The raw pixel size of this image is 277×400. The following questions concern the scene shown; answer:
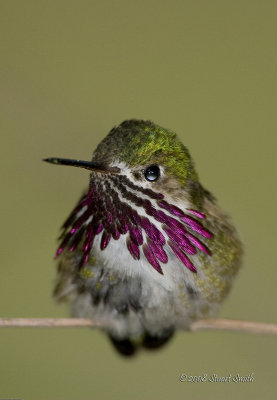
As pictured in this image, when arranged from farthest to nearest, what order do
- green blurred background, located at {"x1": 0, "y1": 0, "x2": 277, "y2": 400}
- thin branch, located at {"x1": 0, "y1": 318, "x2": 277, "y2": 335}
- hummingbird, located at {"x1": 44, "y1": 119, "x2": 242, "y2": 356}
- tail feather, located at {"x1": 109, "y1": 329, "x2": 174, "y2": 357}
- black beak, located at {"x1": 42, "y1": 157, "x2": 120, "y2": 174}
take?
green blurred background, located at {"x1": 0, "y1": 0, "x2": 277, "y2": 400}
tail feather, located at {"x1": 109, "y1": 329, "x2": 174, "y2": 357}
thin branch, located at {"x1": 0, "y1": 318, "x2": 277, "y2": 335}
hummingbird, located at {"x1": 44, "y1": 119, "x2": 242, "y2": 356}
black beak, located at {"x1": 42, "y1": 157, "x2": 120, "y2": 174}

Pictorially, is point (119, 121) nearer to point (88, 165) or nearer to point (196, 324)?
point (196, 324)

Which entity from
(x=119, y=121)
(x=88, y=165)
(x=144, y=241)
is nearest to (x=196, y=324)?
(x=144, y=241)

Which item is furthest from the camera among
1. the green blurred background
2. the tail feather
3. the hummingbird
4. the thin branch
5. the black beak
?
the green blurred background

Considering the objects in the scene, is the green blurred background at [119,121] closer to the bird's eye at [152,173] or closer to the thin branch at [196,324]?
the thin branch at [196,324]

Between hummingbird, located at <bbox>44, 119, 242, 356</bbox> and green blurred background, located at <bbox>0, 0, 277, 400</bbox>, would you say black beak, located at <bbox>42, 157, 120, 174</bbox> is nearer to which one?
hummingbird, located at <bbox>44, 119, 242, 356</bbox>

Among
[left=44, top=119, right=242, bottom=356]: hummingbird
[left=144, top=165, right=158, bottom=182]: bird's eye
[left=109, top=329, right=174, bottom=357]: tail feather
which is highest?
[left=144, top=165, right=158, bottom=182]: bird's eye

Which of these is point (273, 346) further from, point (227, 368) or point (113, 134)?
point (113, 134)

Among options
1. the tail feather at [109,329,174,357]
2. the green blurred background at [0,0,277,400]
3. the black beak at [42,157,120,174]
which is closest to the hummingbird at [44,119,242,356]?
the black beak at [42,157,120,174]
